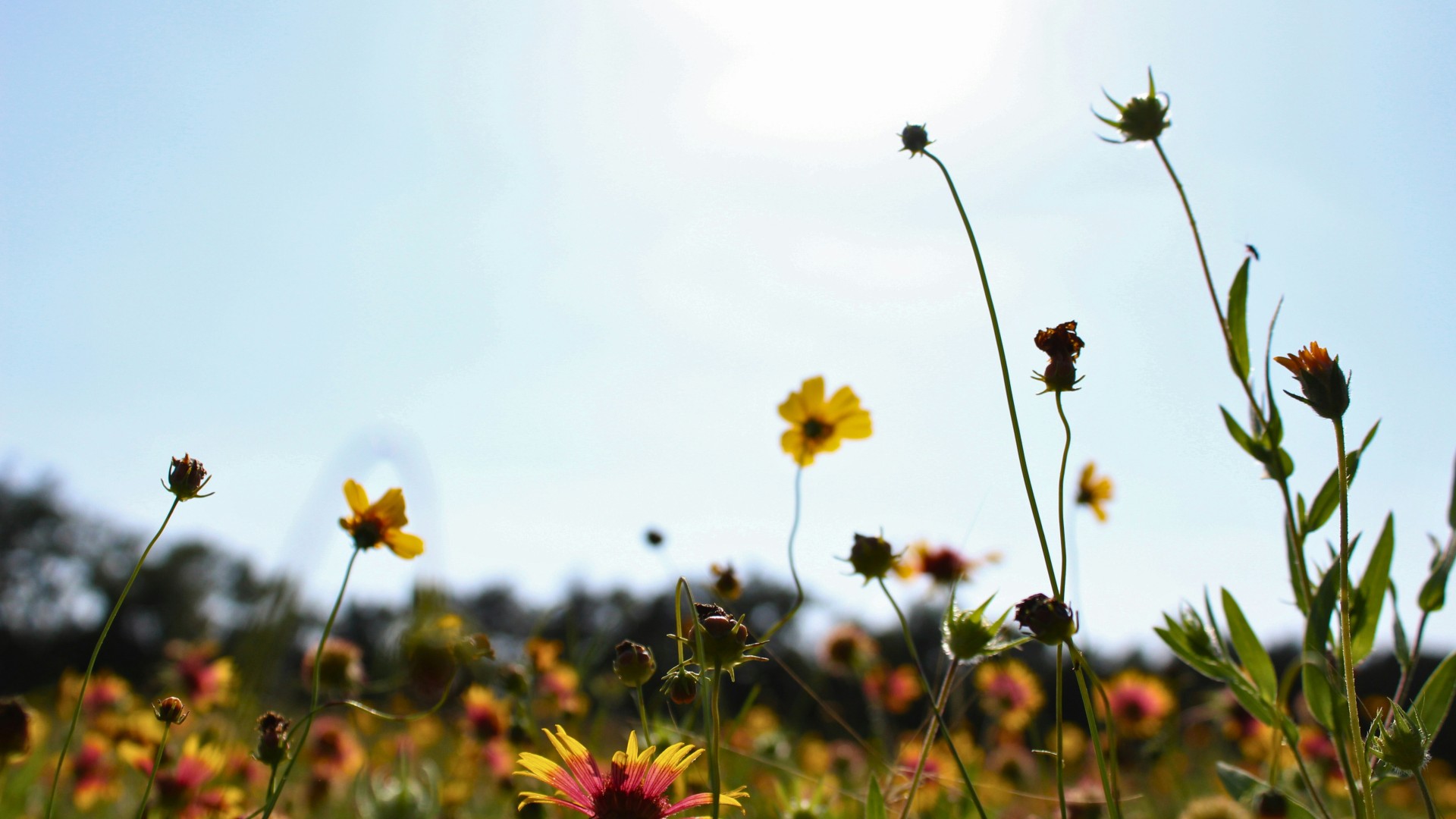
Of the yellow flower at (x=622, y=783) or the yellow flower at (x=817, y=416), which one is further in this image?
the yellow flower at (x=817, y=416)

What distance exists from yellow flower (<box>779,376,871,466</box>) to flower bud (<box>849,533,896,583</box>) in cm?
40

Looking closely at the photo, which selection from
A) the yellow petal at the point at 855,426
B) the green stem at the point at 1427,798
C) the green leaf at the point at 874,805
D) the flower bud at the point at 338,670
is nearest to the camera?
the green stem at the point at 1427,798

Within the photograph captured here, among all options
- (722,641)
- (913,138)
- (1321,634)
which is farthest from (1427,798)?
(913,138)

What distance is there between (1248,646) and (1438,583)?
0.56ft

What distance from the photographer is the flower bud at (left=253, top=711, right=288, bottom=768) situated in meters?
0.74

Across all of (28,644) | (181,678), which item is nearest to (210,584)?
(28,644)

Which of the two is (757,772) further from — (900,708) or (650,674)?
(650,674)

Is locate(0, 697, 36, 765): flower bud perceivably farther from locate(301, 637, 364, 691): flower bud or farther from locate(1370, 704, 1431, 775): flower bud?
locate(1370, 704, 1431, 775): flower bud

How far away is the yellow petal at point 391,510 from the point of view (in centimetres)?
90

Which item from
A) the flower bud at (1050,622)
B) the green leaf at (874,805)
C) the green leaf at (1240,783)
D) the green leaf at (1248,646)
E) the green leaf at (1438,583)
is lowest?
the green leaf at (874,805)

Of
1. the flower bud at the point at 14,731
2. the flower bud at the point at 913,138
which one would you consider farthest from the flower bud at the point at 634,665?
the flower bud at the point at 14,731

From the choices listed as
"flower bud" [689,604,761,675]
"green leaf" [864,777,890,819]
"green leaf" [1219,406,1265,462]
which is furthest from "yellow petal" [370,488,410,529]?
"green leaf" [1219,406,1265,462]

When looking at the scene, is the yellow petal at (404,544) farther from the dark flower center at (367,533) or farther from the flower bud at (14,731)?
the flower bud at (14,731)

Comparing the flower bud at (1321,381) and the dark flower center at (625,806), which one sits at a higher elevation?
the flower bud at (1321,381)
